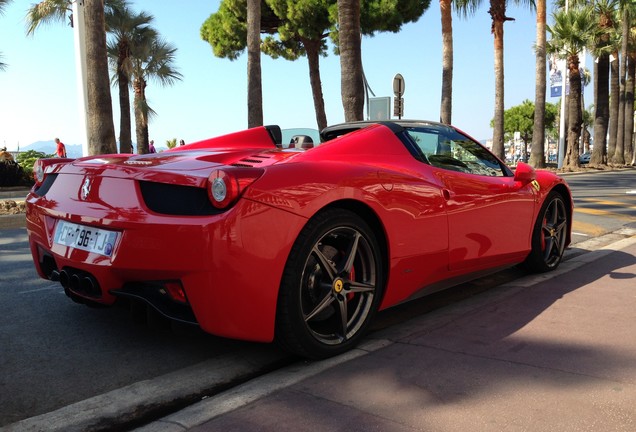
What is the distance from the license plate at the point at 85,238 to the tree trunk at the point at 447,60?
2149 cm

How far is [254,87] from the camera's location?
15156 millimetres

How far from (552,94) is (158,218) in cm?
3758

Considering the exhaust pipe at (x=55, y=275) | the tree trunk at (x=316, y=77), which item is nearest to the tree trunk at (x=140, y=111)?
the tree trunk at (x=316, y=77)

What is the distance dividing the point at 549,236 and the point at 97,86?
28.2 ft

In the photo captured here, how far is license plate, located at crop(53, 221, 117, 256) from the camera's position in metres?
2.70

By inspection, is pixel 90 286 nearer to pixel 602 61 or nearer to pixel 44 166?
pixel 44 166

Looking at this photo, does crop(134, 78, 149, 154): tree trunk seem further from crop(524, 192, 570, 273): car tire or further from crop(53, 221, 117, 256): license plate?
crop(53, 221, 117, 256): license plate

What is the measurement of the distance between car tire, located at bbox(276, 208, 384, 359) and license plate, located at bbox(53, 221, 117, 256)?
893mm

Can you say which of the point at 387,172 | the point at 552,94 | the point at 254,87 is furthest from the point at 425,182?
the point at 552,94

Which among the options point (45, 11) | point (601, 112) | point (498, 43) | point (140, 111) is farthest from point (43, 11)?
point (601, 112)

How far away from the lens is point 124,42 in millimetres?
27359

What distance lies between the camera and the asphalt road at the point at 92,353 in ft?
8.41

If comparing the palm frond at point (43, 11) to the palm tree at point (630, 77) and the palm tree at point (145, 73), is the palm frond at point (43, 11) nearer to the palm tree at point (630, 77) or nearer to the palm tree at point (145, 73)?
the palm tree at point (145, 73)

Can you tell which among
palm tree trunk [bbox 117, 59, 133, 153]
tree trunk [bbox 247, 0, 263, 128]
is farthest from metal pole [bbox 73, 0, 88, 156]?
palm tree trunk [bbox 117, 59, 133, 153]
